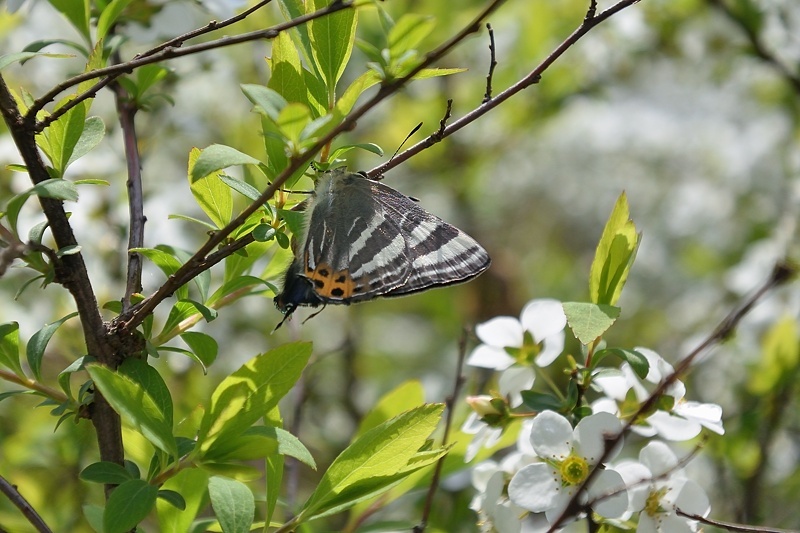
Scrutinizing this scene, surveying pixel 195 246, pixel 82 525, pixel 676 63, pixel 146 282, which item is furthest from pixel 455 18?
pixel 82 525

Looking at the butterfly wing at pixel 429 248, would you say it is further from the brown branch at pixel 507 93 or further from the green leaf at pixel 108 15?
the green leaf at pixel 108 15

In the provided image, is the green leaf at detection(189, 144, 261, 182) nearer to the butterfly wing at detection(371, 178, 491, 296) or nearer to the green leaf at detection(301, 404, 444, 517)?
the green leaf at detection(301, 404, 444, 517)

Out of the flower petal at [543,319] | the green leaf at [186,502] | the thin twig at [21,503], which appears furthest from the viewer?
the flower petal at [543,319]

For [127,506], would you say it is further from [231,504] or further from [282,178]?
[282,178]

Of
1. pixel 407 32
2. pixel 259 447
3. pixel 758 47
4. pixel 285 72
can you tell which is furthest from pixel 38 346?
pixel 758 47

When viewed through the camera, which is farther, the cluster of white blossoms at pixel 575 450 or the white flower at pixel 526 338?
the white flower at pixel 526 338

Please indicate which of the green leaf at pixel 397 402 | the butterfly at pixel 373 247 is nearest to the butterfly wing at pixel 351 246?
the butterfly at pixel 373 247

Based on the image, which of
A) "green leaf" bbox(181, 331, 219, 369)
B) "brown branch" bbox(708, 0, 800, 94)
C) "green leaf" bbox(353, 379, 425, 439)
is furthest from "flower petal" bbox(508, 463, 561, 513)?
"brown branch" bbox(708, 0, 800, 94)
